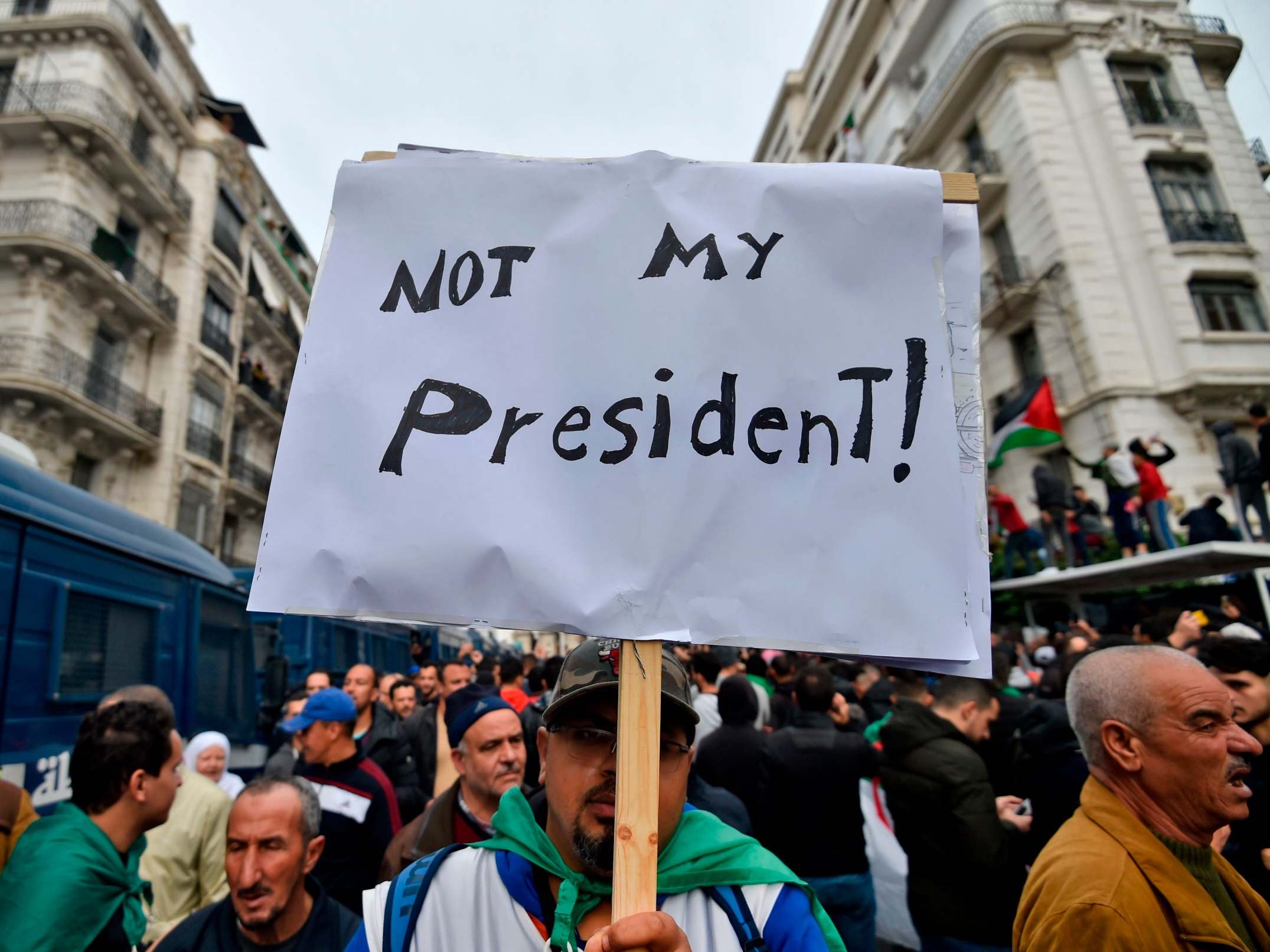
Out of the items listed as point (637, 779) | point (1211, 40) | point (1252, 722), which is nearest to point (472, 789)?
point (637, 779)

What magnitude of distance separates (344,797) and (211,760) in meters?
1.63

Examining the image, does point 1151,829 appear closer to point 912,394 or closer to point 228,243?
point 912,394

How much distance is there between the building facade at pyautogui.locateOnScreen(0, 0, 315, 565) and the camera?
59.2 ft

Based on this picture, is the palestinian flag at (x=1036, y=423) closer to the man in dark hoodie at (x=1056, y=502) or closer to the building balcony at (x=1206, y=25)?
the man in dark hoodie at (x=1056, y=502)

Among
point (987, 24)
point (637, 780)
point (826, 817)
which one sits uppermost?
point (987, 24)

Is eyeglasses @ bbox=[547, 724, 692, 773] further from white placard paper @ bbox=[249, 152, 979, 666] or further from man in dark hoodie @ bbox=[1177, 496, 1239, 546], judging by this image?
man in dark hoodie @ bbox=[1177, 496, 1239, 546]

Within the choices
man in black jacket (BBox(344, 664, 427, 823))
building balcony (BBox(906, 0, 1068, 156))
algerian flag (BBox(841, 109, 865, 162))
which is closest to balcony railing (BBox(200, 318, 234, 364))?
man in black jacket (BBox(344, 664, 427, 823))

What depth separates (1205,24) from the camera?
21.3 meters

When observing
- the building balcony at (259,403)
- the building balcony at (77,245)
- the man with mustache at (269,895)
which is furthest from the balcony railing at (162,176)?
the man with mustache at (269,895)

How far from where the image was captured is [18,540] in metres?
3.91

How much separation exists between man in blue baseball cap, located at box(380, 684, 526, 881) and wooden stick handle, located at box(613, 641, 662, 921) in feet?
6.48

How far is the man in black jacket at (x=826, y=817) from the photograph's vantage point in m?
3.68

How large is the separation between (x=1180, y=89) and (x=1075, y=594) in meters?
17.0

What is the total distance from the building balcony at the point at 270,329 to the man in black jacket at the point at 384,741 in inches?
1023
